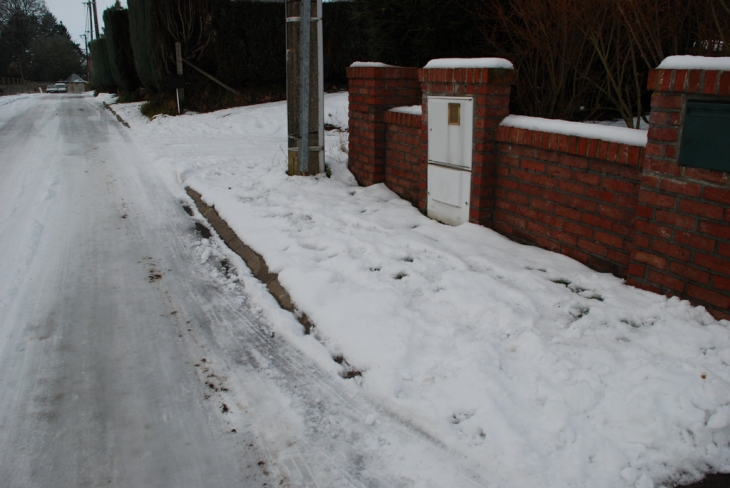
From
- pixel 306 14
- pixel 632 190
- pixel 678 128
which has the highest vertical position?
pixel 306 14

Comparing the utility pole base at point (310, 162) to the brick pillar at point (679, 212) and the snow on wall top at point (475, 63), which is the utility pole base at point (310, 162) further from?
the brick pillar at point (679, 212)

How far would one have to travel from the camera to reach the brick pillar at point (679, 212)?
3094 millimetres

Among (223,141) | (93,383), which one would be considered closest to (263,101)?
(223,141)

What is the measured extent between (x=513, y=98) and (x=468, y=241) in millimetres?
2665

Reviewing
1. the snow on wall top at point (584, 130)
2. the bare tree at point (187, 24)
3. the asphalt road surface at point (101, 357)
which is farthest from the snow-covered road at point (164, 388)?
the bare tree at point (187, 24)

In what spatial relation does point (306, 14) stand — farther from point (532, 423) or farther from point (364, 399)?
point (532, 423)

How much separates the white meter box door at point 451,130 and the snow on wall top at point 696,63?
174 cm

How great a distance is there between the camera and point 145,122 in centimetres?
1656

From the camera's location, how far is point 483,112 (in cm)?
464

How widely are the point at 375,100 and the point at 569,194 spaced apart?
9.39 ft

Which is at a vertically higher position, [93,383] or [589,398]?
[589,398]

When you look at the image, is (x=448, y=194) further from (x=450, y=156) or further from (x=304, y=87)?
(x=304, y=87)

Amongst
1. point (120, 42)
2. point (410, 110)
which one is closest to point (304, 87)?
point (410, 110)

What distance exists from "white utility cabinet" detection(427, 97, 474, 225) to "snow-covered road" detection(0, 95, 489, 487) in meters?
→ 1.90
